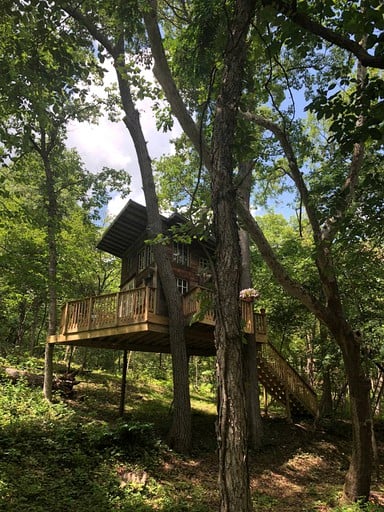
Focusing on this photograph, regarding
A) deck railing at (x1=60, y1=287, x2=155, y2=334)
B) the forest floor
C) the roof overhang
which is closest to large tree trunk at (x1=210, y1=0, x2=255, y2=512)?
the forest floor

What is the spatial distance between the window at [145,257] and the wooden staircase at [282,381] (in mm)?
5078

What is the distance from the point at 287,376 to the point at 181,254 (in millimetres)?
6005

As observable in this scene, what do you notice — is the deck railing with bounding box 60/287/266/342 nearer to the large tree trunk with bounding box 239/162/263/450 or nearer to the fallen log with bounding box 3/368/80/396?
the large tree trunk with bounding box 239/162/263/450

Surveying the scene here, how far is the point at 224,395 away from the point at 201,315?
54.0 inches

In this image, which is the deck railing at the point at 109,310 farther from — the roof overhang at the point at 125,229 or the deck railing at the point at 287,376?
the deck railing at the point at 287,376

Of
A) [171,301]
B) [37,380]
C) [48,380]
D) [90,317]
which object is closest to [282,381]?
[171,301]

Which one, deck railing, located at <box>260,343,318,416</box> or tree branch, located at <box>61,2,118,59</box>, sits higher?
tree branch, located at <box>61,2,118,59</box>

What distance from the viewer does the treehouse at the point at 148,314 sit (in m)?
10.2

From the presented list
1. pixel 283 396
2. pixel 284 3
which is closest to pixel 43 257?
pixel 283 396

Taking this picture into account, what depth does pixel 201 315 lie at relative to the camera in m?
4.31

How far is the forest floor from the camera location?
654 cm


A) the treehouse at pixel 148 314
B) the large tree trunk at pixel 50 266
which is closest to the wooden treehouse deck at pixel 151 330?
the treehouse at pixel 148 314

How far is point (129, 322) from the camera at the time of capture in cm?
1004

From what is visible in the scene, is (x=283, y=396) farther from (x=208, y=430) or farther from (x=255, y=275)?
(x=255, y=275)
